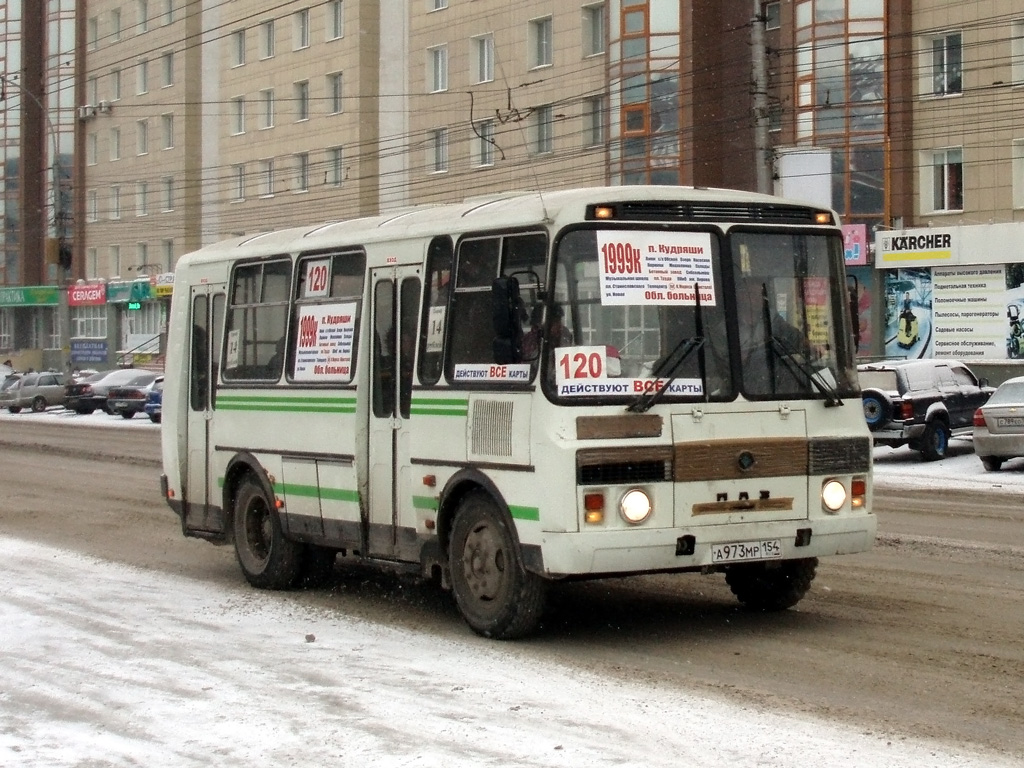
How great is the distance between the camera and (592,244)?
9.37 metres

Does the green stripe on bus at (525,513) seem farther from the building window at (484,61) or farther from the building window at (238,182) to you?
the building window at (238,182)

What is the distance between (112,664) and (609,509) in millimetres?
2871

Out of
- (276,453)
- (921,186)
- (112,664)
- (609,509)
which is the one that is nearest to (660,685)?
(609,509)

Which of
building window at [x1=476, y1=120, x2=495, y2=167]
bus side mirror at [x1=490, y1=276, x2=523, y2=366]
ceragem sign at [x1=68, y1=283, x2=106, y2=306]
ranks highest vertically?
building window at [x1=476, y1=120, x2=495, y2=167]

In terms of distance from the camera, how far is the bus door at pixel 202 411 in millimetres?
13391

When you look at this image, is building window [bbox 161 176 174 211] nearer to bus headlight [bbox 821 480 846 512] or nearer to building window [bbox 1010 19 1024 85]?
building window [bbox 1010 19 1024 85]

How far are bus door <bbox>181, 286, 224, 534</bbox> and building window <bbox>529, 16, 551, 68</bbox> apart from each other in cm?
3557

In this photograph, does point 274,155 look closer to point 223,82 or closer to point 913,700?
point 223,82

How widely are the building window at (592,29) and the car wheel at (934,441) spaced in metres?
22.9

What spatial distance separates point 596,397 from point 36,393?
50.5 metres

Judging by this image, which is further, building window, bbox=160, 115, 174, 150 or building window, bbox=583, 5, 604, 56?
building window, bbox=160, 115, 174, 150

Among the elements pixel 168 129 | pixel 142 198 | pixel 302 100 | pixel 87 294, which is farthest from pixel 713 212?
pixel 87 294

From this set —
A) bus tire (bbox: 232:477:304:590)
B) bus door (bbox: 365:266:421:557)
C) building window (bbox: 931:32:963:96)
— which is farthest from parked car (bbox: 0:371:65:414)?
bus door (bbox: 365:266:421:557)

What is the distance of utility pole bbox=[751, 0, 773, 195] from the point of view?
76.0 ft
